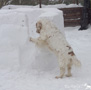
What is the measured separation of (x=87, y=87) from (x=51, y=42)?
1.17 m

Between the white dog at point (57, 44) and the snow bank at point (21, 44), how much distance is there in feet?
0.89

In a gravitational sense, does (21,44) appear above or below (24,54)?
above

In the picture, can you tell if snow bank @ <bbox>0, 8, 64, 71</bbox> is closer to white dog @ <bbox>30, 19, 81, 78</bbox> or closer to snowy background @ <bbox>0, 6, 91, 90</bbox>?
snowy background @ <bbox>0, 6, 91, 90</bbox>

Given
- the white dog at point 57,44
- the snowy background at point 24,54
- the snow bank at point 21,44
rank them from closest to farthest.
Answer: the white dog at point 57,44 → the snowy background at point 24,54 → the snow bank at point 21,44

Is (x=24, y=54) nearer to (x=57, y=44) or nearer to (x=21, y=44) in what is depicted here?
(x=21, y=44)

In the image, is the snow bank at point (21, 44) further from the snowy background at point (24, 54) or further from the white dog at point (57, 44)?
the white dog at point (57, 44)

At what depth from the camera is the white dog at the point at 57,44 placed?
5023 mm

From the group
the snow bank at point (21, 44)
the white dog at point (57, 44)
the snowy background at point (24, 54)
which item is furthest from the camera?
the snow bank at point (21, 44)

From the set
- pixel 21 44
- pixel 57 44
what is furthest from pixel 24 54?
pixel 57 44

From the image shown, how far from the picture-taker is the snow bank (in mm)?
5570

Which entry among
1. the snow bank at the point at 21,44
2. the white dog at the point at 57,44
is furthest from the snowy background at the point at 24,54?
the white dog at the point at 57,44

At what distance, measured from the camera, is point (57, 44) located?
16.8 ft

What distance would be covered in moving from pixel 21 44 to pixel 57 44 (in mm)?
931

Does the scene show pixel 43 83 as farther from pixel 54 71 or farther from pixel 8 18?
pixel 8 18
